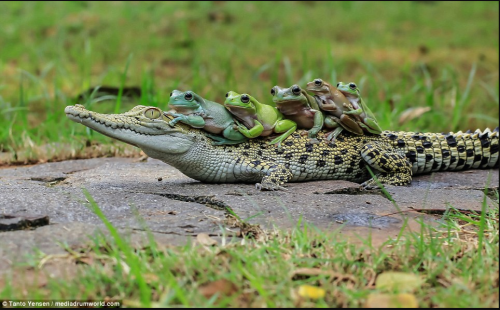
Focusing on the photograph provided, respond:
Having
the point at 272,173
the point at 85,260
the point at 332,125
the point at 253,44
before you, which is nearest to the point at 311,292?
the point at 85,260

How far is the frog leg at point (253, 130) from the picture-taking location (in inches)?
161

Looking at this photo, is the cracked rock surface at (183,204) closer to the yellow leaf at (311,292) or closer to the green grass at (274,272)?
the green grass at (274,272)

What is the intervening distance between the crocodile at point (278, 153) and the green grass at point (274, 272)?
1.21 m

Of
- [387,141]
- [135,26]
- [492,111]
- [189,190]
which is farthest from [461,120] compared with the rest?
[135,26]

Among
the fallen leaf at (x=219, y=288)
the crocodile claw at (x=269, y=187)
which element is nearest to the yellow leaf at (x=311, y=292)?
the fallen leaf at (x=219, y=288)

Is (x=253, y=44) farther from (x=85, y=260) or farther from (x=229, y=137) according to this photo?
(x=85, y=260)

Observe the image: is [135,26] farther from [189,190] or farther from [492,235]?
[492,235]

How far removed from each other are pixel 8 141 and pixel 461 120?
5.18 metres

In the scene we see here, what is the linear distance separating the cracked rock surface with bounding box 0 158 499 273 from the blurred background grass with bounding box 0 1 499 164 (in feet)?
11.5

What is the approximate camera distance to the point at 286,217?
10.7 ft

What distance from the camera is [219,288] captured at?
7.90ft

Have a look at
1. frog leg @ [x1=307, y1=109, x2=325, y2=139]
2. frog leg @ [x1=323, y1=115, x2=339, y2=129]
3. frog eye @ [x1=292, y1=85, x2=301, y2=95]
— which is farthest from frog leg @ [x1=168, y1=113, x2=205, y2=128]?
frog leg @ [x1=323, y1=115, x2=339, y2=129]

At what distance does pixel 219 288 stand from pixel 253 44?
28.8 ft

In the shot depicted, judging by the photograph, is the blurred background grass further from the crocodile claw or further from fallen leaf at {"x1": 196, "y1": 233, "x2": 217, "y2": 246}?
fallen leaf at {"x1": 196, "y1": 233, "x2": 217, "y2": 246}
